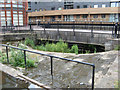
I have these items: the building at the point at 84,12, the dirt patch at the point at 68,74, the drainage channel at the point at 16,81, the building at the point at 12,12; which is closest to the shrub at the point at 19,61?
the dirt patch at the point at 68,74

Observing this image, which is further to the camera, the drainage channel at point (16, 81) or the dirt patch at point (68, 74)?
the dirt patch at point (68, 74)

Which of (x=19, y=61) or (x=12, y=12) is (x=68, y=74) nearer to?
(x=19, y=61)

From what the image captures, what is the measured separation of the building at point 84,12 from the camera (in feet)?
94.6

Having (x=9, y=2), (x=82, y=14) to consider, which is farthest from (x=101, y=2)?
(x=9, y=2)

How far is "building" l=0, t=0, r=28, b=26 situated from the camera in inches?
966

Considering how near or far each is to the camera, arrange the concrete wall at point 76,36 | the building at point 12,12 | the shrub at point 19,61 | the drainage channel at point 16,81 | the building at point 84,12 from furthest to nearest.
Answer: the building at point 84,12
the building at point 12,12
the concrete wall at point 76,36
the shrub at point 19,61
the drainage channel at point 16,81

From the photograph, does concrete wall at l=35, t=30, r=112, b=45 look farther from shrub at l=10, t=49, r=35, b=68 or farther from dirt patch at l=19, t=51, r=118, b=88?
shrub at l=10, t=49, r=35, b=68

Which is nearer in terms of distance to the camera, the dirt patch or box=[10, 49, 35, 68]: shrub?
the dirt patch

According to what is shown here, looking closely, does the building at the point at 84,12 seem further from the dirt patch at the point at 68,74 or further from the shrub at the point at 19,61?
the shrub at the point at 19,61

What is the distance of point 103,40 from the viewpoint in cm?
1477

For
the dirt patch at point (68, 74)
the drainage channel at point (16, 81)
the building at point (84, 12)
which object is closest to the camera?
the drainage channel at point (16, 81)

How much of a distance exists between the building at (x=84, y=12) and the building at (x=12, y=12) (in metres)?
7.80

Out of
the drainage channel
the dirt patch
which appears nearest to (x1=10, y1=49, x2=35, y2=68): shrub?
the dirt patch

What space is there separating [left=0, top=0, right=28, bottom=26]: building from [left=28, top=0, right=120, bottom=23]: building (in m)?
7.80
